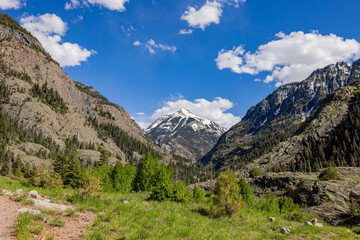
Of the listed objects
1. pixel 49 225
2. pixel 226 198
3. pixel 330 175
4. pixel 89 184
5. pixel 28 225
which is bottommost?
pixel 330 175

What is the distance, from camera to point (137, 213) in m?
11.8

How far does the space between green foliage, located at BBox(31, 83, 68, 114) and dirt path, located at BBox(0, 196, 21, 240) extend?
175 meters

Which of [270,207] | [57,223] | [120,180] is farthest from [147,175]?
[57,223]

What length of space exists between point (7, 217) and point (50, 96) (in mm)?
192314

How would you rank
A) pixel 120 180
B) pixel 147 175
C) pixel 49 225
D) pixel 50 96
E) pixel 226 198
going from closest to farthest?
pixel 49 225 < pixel 226 198 < pixel 147 175 < pixel 120 180 < pixel 50 96

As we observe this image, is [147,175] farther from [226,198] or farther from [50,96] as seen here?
[50,96]

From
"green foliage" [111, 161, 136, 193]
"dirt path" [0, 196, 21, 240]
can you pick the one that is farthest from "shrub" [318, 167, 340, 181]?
"dirt path" [0, 196, 21, 240]

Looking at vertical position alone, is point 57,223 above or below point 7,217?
below

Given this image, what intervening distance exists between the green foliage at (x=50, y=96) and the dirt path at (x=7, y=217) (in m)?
175

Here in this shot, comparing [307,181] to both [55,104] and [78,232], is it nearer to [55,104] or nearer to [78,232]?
[78,232]

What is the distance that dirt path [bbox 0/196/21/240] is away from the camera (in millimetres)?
6961

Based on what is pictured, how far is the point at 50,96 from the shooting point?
166 metres

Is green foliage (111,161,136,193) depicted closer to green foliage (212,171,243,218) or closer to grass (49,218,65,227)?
green foliage (212,171,243,218)

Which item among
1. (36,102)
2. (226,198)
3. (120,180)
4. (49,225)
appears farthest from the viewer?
(36,102)
